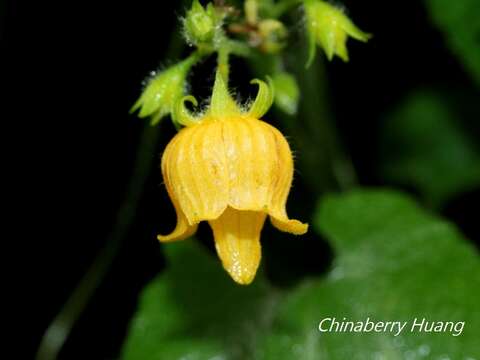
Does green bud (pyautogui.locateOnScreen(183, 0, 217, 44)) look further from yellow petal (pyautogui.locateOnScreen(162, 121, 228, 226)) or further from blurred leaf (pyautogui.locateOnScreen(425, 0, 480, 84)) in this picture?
blurred leaf (pyautogui.locateOnScreen(425, 0, 480, 84))

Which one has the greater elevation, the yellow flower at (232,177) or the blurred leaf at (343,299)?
the yellow flower at (232,177)

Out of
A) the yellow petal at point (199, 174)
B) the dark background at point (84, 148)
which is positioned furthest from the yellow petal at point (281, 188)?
the dark background at point (84, 148)

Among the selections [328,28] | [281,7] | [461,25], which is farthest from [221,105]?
[461,25]

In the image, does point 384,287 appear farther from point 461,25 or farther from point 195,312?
point 461,25

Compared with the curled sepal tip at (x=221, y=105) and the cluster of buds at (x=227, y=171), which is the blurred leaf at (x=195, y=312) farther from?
the curled sepal tip at (x=221, y=105)

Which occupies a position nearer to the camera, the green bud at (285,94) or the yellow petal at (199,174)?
the yellow petal at (199,174)

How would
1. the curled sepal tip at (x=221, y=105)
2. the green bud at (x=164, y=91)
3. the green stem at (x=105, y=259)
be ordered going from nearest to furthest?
the curled sepal tip at (x=221, y=105) → the green bud at (x=164, y=91) → the green stem at (x=105, y=259)
